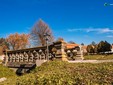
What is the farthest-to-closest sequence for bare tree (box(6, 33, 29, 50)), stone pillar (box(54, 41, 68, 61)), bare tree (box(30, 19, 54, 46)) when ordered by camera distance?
1. bare tree (box(6, 33, 29, 50))
2. bare tree (box(30, 19, 54, 46))
3. stone pillar (box(54, 41, 68, 61))

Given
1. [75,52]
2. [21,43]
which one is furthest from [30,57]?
[21,43]

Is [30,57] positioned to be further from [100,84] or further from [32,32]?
[32,32]

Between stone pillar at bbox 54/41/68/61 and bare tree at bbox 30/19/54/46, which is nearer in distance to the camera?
stone pillar at bbox 54/41/68/61

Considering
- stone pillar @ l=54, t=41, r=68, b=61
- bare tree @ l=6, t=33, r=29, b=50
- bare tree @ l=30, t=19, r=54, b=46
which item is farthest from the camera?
bare tree @ l=6, t=33, r=29, b=50

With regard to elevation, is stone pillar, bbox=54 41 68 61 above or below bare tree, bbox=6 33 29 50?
below

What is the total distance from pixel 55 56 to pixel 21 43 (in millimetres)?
57242

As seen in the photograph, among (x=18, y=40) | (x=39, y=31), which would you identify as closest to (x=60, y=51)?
(x=39, y=31)

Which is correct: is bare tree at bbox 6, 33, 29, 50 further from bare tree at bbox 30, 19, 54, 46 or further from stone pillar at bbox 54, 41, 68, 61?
stone pillar at bbox 54, 41, 68, 61

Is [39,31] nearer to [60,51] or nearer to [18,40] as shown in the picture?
[18,40]

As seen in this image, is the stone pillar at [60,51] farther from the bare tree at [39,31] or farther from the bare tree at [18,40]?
the bare tree at [18,40]

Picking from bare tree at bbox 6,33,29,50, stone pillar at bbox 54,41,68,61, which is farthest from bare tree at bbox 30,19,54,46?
stone pillar at bbox 54,41,68,61

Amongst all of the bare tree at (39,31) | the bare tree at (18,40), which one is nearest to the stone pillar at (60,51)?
the bare tree at (39,31)

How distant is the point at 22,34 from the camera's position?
71.4 meters

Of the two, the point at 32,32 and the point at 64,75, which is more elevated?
the point at 32,32
